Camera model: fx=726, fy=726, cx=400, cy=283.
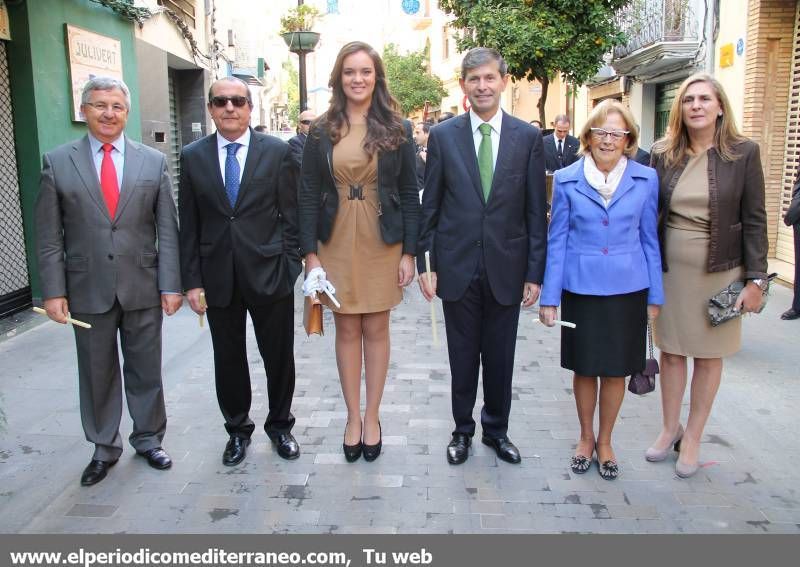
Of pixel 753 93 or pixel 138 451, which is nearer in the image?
pixel 138 451

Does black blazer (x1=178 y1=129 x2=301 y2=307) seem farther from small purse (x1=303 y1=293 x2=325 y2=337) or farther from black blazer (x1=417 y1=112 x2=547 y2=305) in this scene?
black blazer (x1=417 y1=112 x2=547 y2=305)

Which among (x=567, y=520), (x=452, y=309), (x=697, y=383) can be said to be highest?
(x=452, y=309)

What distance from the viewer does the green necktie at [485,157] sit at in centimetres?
380

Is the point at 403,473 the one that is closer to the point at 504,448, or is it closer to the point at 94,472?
the point at 504,448

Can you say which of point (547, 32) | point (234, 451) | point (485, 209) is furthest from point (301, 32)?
point (234, 451)

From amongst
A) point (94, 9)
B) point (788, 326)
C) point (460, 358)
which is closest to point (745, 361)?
point (788, 326)

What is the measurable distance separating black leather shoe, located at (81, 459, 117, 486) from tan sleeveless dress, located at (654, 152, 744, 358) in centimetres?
310

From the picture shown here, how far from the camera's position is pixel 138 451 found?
13.4ft

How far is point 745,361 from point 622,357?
2.92 meters

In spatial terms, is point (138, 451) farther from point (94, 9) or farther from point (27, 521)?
point (94, 9)

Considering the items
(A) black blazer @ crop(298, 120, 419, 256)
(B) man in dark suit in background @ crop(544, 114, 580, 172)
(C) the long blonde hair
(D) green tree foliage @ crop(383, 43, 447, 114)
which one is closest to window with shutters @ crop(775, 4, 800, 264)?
(B) man in dark suit in background @ crop(544, 114, 580, 172)

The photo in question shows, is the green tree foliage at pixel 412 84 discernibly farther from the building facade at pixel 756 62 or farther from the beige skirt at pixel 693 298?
the beige skirt at pixel 693 298

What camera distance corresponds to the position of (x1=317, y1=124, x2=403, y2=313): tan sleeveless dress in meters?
3.80

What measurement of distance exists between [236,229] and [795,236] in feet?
19.2
